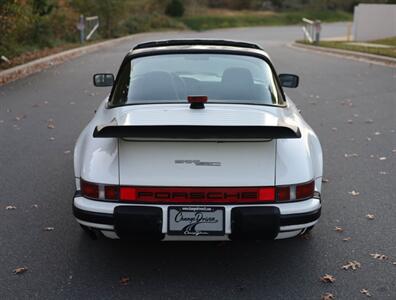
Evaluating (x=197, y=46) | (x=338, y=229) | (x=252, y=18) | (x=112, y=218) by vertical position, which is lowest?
(x=252, y=18)

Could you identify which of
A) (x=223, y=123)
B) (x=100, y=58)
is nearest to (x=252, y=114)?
(x=223, y=123)

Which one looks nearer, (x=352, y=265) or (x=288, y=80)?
(x=352, y=265)

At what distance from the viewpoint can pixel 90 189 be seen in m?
3.57

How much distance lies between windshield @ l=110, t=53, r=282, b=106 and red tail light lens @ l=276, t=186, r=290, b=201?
100 cm

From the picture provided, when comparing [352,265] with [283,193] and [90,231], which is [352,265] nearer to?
[283,193]

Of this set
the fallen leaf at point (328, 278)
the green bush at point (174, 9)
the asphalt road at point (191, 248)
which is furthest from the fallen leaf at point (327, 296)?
the green bush at point (174, 9)

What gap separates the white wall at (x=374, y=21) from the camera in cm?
2628

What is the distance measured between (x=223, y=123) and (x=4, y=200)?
8.85 ft

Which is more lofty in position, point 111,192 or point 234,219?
point 111,192

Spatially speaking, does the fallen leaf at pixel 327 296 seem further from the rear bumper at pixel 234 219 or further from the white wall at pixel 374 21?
the white wall at pixel 374 21

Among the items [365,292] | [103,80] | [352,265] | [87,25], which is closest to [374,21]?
[87,25]

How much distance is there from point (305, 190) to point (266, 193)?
11.2 inches

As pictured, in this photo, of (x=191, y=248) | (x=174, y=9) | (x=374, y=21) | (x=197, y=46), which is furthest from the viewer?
(x=174, y=9)

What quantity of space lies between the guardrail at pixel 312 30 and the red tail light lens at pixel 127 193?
2405cm
